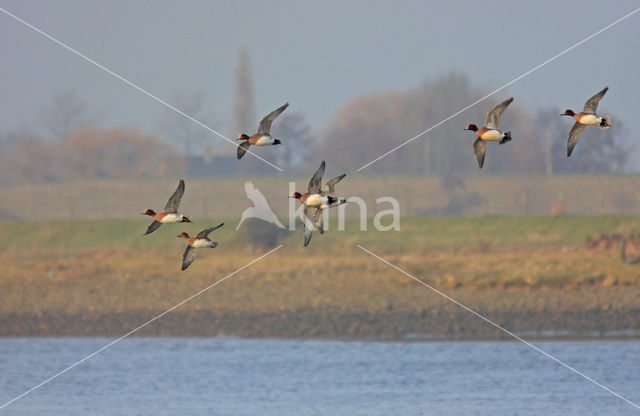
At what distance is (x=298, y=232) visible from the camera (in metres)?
60.6

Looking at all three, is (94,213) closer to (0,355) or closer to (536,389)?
(0,355)

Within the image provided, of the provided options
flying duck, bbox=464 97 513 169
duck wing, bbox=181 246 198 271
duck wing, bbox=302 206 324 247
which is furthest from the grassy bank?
flying duck, bbox=464 97 513 169

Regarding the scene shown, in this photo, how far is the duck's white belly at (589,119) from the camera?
63.0ft

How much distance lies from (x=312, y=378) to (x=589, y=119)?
20.9m

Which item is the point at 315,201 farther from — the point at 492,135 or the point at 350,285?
the point at 350,285

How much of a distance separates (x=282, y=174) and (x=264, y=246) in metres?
35.5

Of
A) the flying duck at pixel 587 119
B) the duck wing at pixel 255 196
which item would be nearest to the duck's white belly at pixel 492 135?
the flying duck at pixel 587 119

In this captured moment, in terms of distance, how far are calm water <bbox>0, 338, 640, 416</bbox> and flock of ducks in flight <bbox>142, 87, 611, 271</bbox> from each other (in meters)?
13.4

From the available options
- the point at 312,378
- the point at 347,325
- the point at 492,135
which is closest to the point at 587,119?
the point at 492,135

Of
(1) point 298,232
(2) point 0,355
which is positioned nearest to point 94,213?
(1) point 298,232

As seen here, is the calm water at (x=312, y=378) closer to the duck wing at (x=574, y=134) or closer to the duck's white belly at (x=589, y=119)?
the duck wing at (x=574, y=134)

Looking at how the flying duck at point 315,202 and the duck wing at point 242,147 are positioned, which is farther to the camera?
the flying duck at point 315,202

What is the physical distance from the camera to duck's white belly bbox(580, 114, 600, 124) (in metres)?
19.2

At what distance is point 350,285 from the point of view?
49500 millimetres
